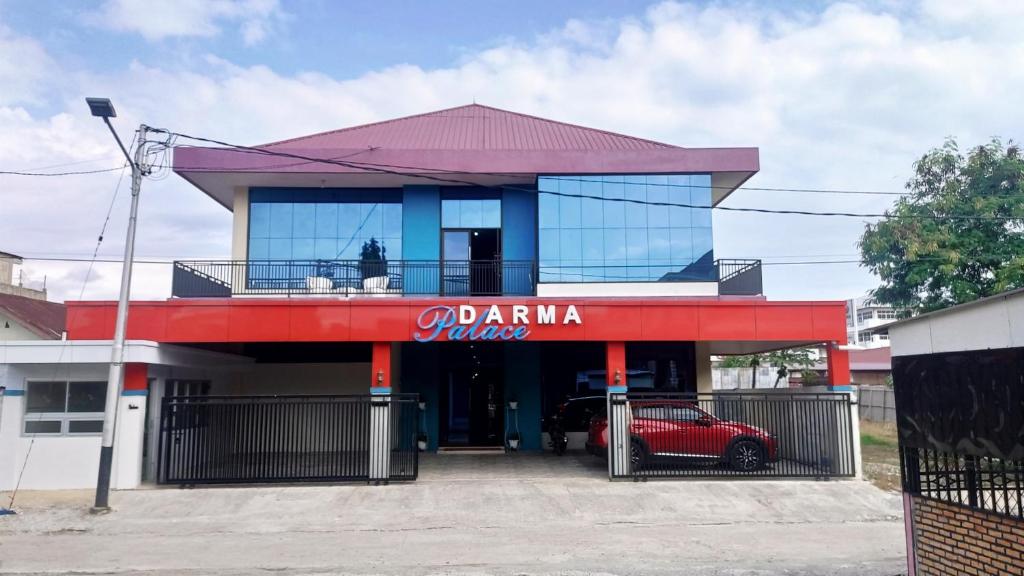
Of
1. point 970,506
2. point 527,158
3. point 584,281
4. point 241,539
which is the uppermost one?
point 527,158

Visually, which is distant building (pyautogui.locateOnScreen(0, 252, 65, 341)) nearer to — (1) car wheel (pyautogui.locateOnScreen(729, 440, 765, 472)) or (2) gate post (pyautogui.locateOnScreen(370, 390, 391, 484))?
(2) gate post (pyautogui.locateOnScreen(370, 390, 391, 484))

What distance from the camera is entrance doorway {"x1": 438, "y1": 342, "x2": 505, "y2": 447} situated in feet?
66.9

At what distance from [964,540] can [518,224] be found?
46.2ft

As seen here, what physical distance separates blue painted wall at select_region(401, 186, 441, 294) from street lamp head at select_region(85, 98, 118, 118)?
8.32 m

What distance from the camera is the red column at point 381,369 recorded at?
15.1 m

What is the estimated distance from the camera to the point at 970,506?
6934 mm

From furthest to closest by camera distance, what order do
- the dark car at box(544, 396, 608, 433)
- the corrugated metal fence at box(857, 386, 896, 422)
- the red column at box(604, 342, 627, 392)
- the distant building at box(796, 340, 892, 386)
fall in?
the distant building at box(796, 340, 892, 386) < the corrugated metal fence at box(857, 386, 896, 422) < the dark car at box(544, 396, 608, 433) < the red column at box(604, 342, 627, 392)

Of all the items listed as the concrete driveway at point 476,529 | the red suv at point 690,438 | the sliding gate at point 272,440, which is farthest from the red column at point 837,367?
the sliding gate at point 272,440

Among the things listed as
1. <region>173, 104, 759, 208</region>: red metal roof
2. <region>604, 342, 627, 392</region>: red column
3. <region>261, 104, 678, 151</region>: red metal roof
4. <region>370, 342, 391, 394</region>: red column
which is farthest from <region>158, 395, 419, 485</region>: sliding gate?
<region>261, 104, 678, 151</region>: red metal roof

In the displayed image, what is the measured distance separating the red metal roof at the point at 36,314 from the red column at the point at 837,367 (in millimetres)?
23319

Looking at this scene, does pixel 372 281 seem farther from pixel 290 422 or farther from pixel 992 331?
pixel 992 331

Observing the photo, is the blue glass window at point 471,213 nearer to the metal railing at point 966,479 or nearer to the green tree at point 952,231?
the green tree at point 952,231

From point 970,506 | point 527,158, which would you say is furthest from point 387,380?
point 970,506

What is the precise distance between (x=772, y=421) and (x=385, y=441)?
770 centimetres
